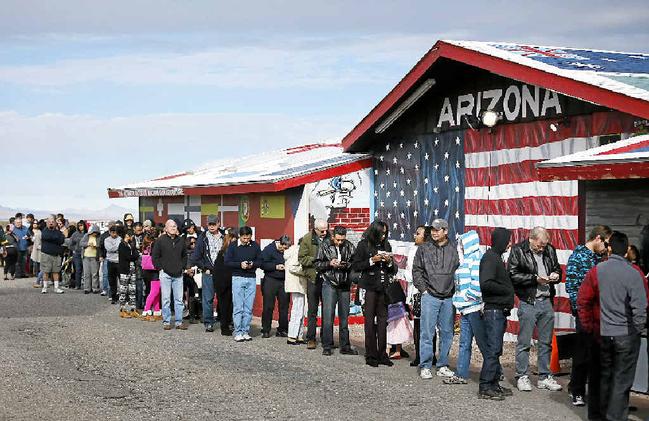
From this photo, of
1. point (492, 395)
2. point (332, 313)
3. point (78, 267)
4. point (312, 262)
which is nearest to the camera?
point (492, 395)

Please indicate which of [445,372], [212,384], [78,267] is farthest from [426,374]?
[78,267]

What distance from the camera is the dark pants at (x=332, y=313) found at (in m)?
14.9

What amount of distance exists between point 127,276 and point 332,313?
645cm

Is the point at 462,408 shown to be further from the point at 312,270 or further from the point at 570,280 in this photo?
the point at 312,270

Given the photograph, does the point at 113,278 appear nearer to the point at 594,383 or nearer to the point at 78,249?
the point at 78,249

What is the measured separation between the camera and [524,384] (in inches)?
465

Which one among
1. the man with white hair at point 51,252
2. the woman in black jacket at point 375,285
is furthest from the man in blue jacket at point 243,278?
the man with white hair at point 51,252

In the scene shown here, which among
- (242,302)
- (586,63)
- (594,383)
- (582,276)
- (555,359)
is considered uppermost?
(586,63)

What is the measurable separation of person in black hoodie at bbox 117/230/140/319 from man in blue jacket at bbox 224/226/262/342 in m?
3.99

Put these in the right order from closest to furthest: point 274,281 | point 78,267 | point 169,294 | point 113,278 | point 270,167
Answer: point 274,281, point 169,294, point 113,278, point 270,167, point 78,267

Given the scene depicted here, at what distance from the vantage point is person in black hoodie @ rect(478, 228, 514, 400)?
442 inches

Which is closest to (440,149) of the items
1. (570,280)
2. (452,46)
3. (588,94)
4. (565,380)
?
(452,46)

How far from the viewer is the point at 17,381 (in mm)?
12336

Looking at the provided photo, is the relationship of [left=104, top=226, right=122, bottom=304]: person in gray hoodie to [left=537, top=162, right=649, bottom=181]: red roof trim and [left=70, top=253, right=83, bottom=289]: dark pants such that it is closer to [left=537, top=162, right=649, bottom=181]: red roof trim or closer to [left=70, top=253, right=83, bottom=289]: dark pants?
[left=70, top=253, right=83, bottom=289]: dark pants
